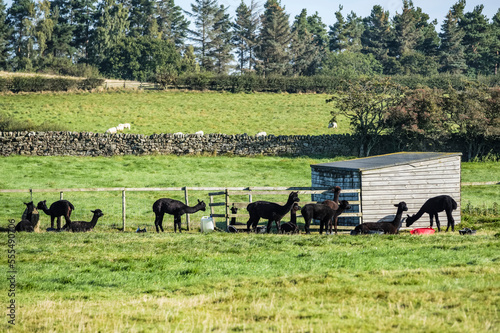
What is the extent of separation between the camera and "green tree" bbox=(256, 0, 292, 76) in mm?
96500

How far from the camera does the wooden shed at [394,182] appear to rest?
20.9 m

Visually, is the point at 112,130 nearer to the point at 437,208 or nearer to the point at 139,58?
the point at 437,208

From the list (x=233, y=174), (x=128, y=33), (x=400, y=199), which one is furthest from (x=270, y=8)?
(x=400, y=199)

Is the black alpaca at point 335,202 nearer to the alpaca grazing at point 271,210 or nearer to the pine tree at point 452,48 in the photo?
the alpaca grazing at point 271,210

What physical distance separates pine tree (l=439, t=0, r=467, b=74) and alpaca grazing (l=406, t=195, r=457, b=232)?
83.1 m

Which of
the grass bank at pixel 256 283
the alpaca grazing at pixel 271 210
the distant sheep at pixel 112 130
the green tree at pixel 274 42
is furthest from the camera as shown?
the green tree at pixel 274 42

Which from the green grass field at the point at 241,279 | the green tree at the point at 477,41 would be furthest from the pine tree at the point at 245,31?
the green grass field at the point at 241,279

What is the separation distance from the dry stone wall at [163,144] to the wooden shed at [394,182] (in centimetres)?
1768

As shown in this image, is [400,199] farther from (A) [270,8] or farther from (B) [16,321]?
(A) [270,8]

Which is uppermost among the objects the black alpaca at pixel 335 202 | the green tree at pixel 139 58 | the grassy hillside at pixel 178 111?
the green tree at pixel 139 58

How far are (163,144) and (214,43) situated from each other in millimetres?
66101

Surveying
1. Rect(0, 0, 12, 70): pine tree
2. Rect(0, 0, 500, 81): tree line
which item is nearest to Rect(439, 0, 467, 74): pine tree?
Rect(0, 0, 500, 81): tree line

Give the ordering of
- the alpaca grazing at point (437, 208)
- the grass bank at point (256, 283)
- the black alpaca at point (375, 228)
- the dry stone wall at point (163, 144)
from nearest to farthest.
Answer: the grass bank at point (256, 283), the black alpaca at point (375, 228), the alpaca grazing at point (437, 208), the dry stone wall at point (163, 144)

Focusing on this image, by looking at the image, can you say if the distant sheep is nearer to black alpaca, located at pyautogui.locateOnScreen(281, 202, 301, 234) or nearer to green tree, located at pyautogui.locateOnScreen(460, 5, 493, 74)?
black alpaca, located at pyautogui.locateOnScreen(281, 202, 301, 234)
